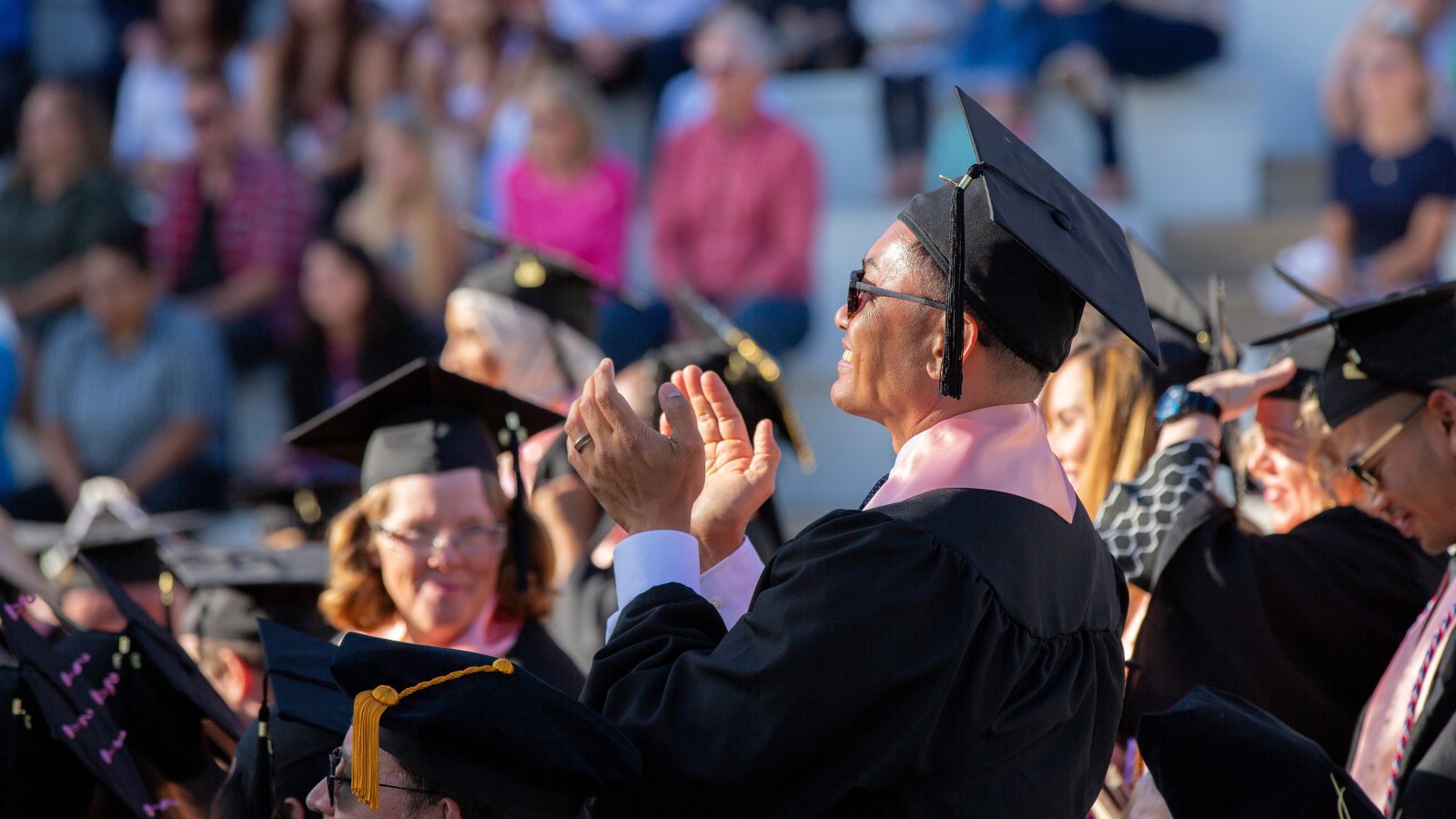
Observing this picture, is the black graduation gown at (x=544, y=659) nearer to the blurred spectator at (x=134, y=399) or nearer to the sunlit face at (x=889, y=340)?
the sunlit face at (x=889, y=340)

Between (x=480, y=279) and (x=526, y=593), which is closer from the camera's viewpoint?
(x=526, y=593)

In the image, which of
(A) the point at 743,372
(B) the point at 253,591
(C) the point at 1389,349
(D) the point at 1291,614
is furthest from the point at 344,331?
(C) the point at 1389,349

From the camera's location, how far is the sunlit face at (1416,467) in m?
3.27

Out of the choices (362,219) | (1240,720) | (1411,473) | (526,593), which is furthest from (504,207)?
(1240,720)

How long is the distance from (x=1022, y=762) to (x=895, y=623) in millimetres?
306

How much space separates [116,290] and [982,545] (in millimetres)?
7103

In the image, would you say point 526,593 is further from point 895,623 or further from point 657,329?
point 657,329

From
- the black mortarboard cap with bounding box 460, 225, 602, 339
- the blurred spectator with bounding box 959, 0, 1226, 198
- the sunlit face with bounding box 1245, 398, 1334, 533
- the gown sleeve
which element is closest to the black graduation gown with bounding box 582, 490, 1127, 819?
the gown sleeve

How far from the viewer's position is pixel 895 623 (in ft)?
7.25

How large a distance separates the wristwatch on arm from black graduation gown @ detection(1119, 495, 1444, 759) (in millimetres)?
288

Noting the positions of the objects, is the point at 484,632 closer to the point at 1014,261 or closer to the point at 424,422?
the point at 424,422

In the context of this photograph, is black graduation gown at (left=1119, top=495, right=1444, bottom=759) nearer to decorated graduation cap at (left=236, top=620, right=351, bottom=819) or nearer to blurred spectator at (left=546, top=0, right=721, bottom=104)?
decorated graduation cap at (left=236, top=620, right=351, bottom=819)

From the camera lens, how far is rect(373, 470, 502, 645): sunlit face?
378 cm

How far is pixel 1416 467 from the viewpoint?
10.8ft
